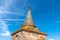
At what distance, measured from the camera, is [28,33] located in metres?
36.2

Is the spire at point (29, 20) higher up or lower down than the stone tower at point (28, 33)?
higher up

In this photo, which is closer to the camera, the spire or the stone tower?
the stone tower

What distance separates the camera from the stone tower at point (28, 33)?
36031mm

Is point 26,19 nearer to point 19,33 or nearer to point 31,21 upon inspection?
point 31,21

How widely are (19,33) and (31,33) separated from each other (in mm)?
2504

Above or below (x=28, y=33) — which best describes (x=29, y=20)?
above

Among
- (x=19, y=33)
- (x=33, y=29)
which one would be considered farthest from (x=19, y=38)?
(x=33, y=29)

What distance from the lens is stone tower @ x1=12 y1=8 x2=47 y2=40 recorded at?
1419 inches

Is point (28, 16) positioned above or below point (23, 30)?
above

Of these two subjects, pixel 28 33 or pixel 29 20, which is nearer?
pixel 28 33

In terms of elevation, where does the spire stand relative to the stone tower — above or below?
above

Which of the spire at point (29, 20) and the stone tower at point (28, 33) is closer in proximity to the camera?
the stone tower at point (28, 33)

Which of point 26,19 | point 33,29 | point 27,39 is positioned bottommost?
point 27,39

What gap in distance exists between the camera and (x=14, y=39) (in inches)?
1502
